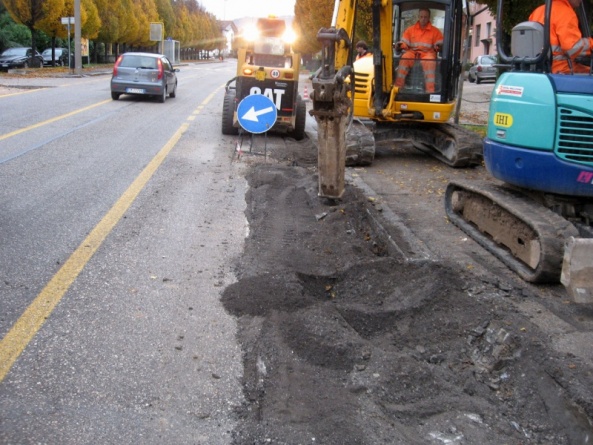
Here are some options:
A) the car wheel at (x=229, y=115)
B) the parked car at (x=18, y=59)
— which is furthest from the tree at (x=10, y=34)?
the car wheel at (x=229, y=115)

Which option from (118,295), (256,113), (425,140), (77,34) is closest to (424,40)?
(425,140)

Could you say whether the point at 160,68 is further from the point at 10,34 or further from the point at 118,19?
the point at 118,19

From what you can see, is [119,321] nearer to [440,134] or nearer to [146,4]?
[440,134]

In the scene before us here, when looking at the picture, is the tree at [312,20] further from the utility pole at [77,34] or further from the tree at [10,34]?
the tree at [10,34]

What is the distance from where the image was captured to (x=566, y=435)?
3.87 metres

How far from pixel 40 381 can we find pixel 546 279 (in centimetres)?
403

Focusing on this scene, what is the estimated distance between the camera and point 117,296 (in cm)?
561

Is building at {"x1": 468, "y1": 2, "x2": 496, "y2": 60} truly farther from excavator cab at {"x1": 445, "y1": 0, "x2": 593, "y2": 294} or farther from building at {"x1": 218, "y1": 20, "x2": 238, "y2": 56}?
building at {"x1": 218, "y1": 20, "x2": 238, "y2": 56}

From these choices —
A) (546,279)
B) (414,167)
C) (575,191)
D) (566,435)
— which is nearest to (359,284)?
(546,279)

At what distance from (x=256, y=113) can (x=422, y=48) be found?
3.11 m

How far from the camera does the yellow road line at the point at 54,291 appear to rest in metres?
4.59

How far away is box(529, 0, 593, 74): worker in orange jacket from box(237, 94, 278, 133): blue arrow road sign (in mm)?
6725

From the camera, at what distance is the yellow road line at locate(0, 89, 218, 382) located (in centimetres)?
459

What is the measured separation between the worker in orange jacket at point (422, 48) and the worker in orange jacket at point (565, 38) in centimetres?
579
